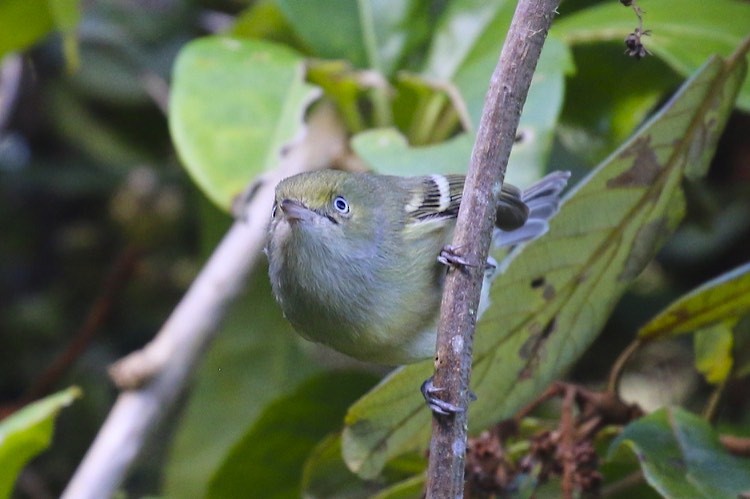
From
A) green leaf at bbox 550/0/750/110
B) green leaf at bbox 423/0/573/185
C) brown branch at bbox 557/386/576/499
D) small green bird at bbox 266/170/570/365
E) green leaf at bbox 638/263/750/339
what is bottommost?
brown branch at bbox 557/386/576/499

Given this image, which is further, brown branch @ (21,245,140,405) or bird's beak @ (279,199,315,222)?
brown branch @ (21,245,140,405)

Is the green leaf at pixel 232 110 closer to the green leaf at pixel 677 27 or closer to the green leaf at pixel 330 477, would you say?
the green leaf at pixel 330 477

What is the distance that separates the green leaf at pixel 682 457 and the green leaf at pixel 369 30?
5.52 ft

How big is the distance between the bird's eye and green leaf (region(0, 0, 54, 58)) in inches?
71.1

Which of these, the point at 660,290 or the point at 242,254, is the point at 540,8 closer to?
the point at 242,254

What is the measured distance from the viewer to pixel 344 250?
2.22 meters

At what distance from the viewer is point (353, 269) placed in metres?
2.21

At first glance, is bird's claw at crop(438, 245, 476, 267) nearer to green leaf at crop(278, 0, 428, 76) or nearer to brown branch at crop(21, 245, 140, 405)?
green leaf at crop(278, 0, 428, 76)

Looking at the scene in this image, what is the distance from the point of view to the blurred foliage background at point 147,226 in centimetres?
348

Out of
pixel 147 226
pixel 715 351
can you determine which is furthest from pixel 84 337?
pixel 715 351

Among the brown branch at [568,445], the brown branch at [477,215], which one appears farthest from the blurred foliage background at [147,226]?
the brown branch at [477,215]

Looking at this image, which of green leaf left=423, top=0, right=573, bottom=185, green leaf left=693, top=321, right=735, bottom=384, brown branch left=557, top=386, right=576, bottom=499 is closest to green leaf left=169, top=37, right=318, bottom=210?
green leaf left=423, top=0, right=573, bottom=185

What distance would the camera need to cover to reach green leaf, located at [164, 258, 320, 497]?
346 centimetres

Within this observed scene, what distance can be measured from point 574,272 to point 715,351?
0.53 m
